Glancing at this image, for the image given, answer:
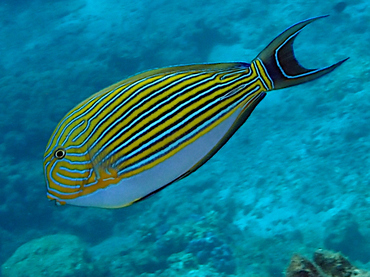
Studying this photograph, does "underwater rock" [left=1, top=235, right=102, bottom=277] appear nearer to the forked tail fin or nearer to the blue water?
the blue water

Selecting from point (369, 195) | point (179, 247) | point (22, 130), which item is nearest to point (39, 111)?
point (22, 130)

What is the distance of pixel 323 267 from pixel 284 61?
1.58 meters

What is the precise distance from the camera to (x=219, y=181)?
12.9 meters

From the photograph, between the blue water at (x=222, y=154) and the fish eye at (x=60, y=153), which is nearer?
the fish eye at (x=60, y=153)

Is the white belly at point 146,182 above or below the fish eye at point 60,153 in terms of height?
below

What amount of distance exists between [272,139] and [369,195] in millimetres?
4804

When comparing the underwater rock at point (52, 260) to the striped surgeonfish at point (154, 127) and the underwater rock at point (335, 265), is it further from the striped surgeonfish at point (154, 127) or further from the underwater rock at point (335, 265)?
the striped surgeonfish at point (154, 127)

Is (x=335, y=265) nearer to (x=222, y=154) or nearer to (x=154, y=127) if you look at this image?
(x=154, y=127)

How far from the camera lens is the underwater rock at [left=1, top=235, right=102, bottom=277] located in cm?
910

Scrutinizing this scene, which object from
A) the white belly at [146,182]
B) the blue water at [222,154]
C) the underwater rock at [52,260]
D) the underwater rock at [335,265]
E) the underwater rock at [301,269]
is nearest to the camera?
the white belly at [146,182]

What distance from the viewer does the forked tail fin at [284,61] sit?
1.16 meters

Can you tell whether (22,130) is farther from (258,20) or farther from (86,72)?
(258,20)

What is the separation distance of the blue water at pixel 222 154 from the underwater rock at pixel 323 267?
6856 millimetres

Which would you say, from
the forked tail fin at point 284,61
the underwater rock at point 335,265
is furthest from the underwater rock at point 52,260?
the forked tail fin at point 284,61
